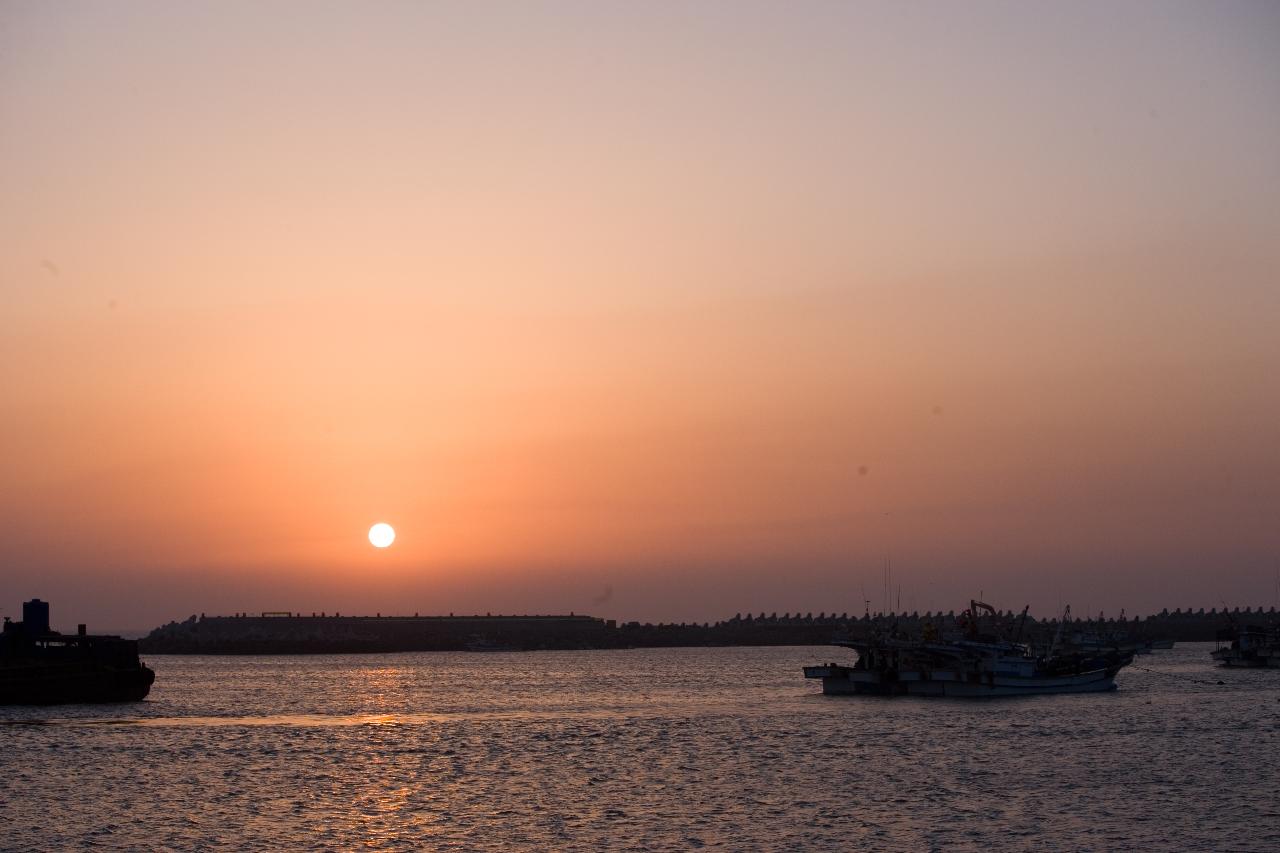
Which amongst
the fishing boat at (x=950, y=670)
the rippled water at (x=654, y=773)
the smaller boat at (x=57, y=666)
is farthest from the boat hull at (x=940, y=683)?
the smaller boat at (x=57, y=666)

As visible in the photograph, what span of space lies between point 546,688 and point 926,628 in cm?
2845

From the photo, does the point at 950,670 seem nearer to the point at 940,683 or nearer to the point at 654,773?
the point at 940,683

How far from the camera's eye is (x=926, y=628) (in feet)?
267

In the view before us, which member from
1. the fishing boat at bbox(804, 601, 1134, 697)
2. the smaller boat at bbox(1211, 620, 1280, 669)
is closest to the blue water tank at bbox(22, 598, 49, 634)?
the fishing boat at bbox(804, 601, 1134, 697)

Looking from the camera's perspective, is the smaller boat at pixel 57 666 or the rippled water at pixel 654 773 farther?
the smaller boat at pixel 57 666

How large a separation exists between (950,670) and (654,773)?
35235 millimetres

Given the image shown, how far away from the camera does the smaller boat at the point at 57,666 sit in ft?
237

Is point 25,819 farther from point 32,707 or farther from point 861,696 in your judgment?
point 861,696

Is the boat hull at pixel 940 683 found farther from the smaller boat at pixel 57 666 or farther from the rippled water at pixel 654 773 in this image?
the smaller boat at pixel 57 666

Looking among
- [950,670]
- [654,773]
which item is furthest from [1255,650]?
[654,773]

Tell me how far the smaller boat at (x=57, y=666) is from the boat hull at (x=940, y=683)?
126ft

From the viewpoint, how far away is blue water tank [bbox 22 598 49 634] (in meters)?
73.8

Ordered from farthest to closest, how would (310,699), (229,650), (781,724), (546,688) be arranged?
(229,650)
(546,688)
(310,699)
(781,724)

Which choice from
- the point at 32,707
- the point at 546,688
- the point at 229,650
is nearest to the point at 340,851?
the point at 32,707
